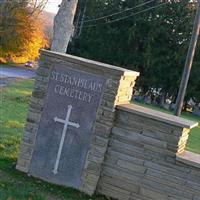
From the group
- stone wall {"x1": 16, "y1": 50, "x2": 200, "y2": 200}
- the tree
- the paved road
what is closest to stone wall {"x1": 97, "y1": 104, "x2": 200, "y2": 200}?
stone wall {"x1": 16, "y1": 50, "x2": 200, "y2": 200}

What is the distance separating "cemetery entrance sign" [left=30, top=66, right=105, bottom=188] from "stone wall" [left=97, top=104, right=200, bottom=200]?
408 millimetres

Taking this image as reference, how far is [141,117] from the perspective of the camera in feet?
25.7

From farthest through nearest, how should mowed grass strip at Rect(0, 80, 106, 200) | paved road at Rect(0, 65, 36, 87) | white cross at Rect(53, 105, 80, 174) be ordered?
paved road at Rect(0, 65, 36, 87)
white cross at Rect(53, 105, 80, 174)
mowed grass strip at Rect(0, 80, 106, 200)

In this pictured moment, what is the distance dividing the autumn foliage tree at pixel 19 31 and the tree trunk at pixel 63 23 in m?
39.4

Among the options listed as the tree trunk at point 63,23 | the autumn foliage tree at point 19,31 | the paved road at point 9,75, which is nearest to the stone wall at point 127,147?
the tree trunk at point 63,23

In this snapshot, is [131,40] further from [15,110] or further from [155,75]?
[15,110]

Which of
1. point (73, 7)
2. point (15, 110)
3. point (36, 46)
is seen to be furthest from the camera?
point (36, 46)

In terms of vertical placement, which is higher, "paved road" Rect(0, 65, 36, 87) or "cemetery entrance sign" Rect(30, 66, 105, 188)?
"cemetery entrance sign" Rect(30, 66, 105, 188)

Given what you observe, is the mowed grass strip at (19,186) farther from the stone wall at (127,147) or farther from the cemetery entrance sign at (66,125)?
the stone wall at (127,147)

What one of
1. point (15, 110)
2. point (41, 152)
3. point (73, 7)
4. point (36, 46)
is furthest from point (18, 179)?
point (36, 46)

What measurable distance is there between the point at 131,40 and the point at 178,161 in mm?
47332

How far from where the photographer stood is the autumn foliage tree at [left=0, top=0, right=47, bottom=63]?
55.1m

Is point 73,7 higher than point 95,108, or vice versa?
point 73,7

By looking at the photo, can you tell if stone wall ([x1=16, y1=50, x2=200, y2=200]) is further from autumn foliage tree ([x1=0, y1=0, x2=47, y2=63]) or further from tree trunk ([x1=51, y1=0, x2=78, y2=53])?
autumn foliage tree ([x1=0, y1=0, x2=47, y2=63])
